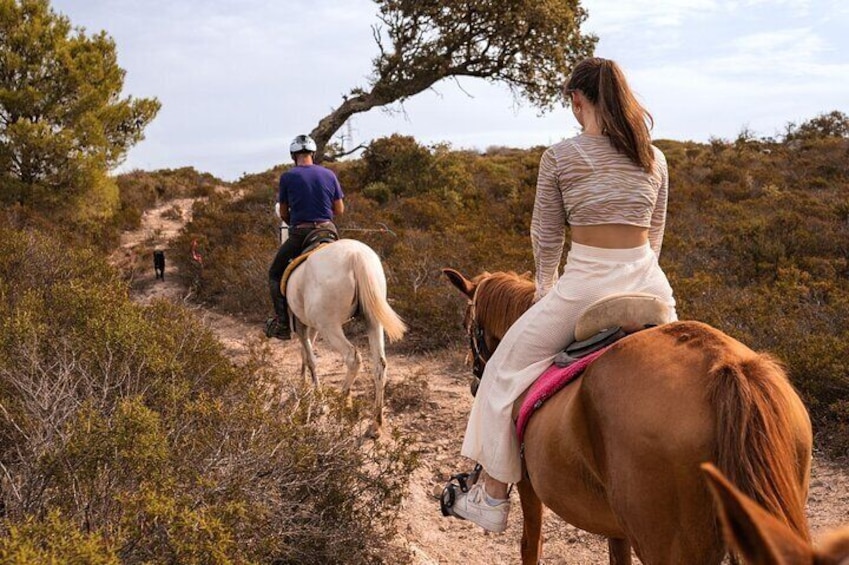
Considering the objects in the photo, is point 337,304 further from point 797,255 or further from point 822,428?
point 797,255

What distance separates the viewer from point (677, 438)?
1.80m

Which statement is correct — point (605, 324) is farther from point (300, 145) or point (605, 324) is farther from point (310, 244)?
point (300, 145)

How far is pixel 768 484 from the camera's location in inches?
63.7

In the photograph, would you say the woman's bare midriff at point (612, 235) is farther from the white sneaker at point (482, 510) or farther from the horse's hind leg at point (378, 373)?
the horse's hind leg at point (378, 373)

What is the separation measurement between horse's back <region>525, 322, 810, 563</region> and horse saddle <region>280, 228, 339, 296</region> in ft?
15.2

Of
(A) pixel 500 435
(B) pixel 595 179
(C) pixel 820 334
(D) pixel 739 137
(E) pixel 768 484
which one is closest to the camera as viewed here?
(E) pixel 768 484

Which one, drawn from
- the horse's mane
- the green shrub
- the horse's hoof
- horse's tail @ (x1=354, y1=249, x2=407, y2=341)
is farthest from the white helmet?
the horse's mane

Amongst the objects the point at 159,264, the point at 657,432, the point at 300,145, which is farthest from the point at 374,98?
the point at 657,432

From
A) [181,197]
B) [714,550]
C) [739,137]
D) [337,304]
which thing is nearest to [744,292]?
[337,304]

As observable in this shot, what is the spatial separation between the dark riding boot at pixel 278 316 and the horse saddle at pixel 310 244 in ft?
1.16

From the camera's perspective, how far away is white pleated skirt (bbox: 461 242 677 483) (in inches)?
102

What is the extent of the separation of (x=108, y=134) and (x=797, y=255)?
610 inches

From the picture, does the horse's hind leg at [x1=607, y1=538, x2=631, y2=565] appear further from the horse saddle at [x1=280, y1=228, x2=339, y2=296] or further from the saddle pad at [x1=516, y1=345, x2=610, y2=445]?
the horse saddle at [x1=280, y1=228, x2=339, y2=296]

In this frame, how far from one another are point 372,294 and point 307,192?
140 cm
